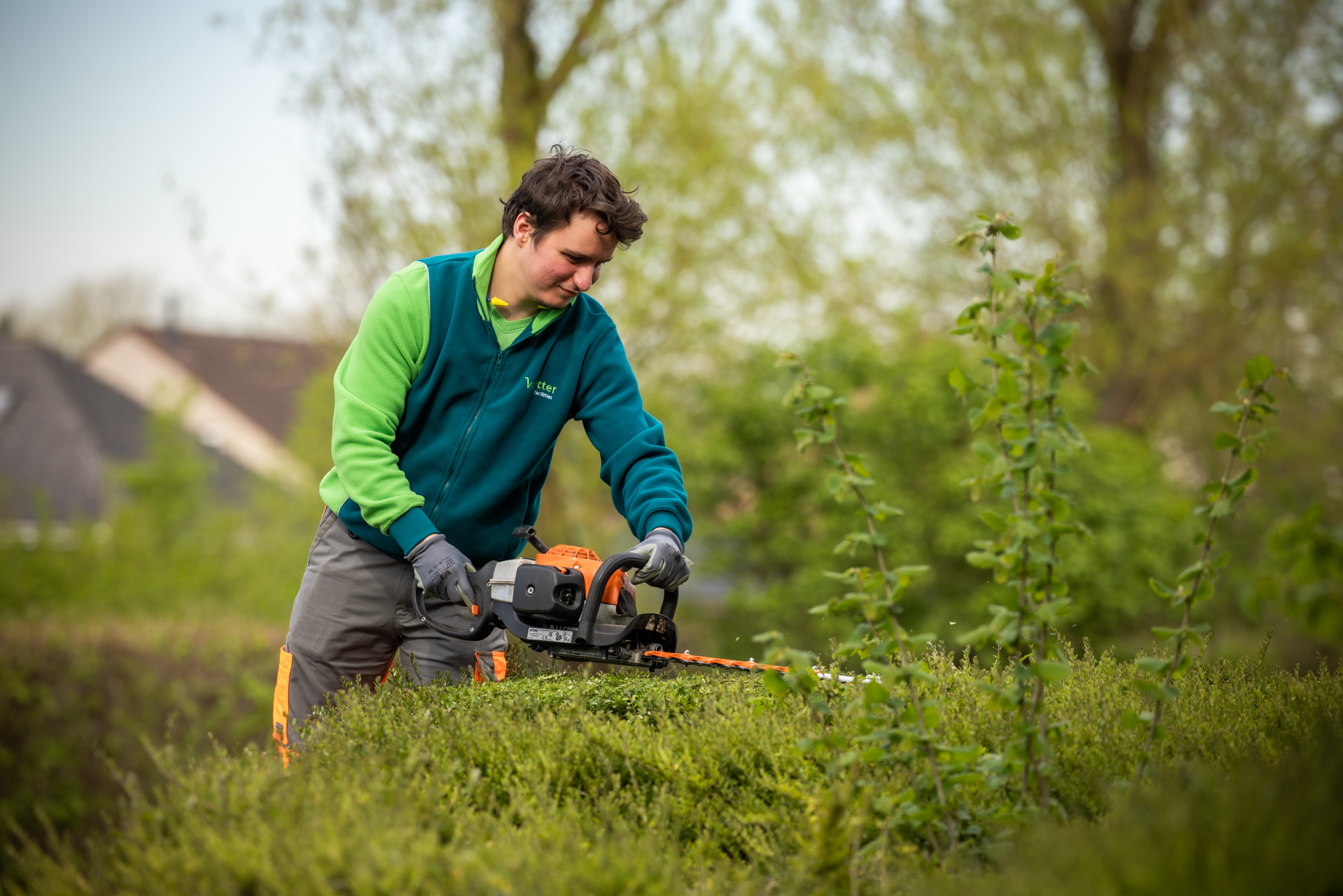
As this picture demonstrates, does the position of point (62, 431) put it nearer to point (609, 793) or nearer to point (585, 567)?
point (585, 567)

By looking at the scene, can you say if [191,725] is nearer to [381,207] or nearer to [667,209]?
[381,207]

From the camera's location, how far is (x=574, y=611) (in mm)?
2982

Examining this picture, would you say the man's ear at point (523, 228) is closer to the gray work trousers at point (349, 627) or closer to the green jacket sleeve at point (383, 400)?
the green jacket sleeve at point (383, 400)

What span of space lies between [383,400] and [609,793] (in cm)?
133

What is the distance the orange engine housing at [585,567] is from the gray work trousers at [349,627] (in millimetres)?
348

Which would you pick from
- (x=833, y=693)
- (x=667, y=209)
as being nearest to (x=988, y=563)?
(x=833, y=693)

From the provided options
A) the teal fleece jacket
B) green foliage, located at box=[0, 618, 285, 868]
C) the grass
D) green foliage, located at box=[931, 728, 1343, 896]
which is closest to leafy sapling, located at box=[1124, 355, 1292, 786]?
the grass

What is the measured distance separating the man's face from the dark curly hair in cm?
2

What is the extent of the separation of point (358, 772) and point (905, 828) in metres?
1.20

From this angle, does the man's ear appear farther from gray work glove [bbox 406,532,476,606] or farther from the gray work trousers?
the gray work trousers

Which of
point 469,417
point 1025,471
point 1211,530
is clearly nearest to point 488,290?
point 469,417

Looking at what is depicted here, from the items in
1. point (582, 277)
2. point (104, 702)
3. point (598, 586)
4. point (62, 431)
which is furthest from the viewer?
point (62, 431)

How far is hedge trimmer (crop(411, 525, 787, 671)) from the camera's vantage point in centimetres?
295

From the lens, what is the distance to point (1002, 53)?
12188 mm
